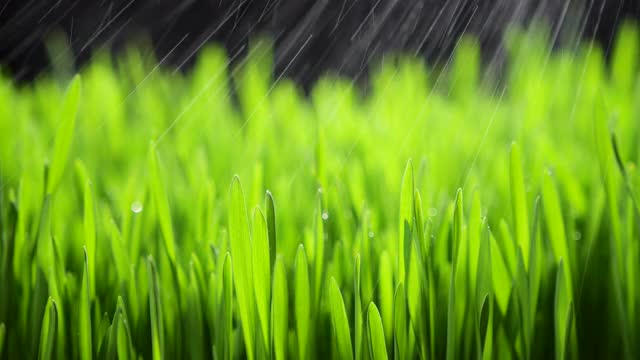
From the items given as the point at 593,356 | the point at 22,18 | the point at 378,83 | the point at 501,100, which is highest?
the point at 22,18

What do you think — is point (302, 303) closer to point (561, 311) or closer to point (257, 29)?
point (561, 311)

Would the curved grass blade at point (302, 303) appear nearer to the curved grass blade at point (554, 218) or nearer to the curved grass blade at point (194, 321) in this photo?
the curved grass blade at point (194, 321)

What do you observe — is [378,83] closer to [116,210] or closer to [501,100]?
[501,100]

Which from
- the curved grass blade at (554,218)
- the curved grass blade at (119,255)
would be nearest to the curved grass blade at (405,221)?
the curved grass blade at (554,218)

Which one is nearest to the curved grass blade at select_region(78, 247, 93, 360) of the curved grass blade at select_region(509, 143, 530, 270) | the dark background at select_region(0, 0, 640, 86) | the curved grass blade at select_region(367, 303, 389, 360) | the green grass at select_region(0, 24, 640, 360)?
the green grass at select_region(0, 24, 640, 360)

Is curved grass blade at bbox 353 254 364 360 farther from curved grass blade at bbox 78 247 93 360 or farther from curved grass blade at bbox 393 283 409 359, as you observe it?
curved grass blade at bbox 78 247 93 360

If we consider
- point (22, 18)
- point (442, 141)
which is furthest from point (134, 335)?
point (22, 18)
